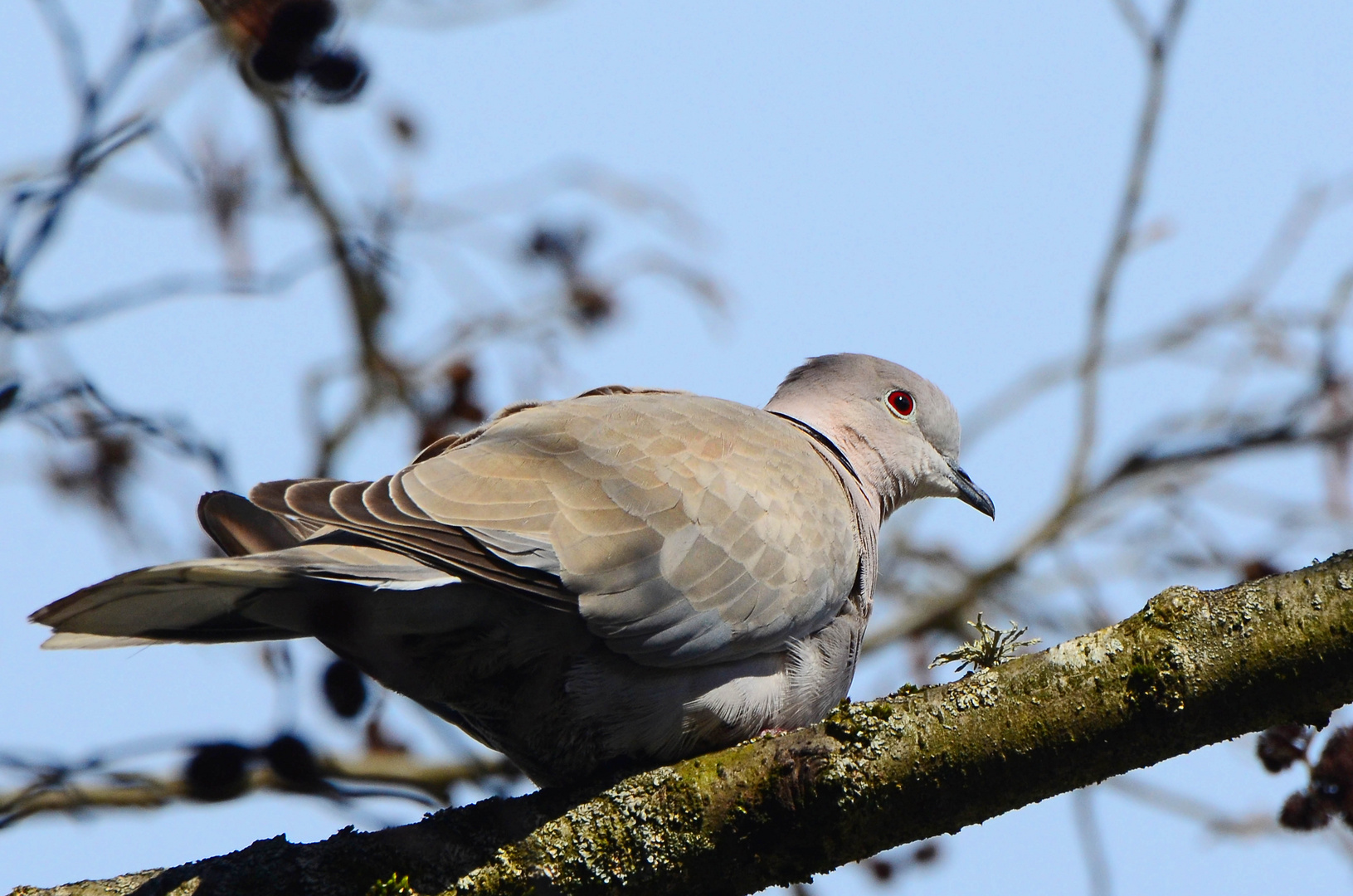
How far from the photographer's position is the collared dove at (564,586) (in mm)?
2877

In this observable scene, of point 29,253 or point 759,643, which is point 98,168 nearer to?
point 29,253

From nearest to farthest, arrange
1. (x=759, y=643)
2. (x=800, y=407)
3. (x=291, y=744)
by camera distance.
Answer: (x=291, y=744)
(x=759, y=643)
(x=800, y=407)

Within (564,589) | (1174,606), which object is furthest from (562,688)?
(1174,606)

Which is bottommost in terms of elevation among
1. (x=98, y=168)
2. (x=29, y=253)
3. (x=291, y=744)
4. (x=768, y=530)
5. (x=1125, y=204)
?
(x=291, y=744)

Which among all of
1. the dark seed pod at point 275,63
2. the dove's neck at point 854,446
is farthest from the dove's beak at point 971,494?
the dark seed pod at point 275,63

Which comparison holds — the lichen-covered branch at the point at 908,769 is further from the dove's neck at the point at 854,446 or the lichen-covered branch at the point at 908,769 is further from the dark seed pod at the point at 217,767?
the dove's neck at the point at 854,446

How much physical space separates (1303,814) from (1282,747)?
0.15 m

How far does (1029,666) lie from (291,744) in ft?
5.43

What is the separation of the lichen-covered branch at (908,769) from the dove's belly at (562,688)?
38 cm

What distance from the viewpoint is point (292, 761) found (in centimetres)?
272

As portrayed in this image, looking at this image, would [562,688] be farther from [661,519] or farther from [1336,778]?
[1336,778]

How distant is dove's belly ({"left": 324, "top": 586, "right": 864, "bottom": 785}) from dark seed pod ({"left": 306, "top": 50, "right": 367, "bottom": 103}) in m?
1.54

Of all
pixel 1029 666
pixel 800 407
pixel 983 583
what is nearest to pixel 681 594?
pixel 1029 666

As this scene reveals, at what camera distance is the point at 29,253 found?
3.01 metres
